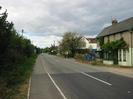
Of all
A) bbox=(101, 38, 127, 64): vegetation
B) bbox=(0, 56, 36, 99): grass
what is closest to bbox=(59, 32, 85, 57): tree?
bbox=(101, 38, 127, 64): vegetation

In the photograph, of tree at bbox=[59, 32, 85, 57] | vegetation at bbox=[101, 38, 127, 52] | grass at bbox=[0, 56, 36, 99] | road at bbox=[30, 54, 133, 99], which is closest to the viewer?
road at bbox=[30, 54, 133, 99]

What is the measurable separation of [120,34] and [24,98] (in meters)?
38.3

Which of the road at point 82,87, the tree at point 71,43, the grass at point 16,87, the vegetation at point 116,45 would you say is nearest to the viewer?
the road at point 82,87

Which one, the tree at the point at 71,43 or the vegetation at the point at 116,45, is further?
the tree at the point at 71,43

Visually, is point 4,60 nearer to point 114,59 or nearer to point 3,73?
point 3,73

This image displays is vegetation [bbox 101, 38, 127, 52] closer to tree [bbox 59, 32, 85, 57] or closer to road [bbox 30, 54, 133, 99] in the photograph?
road [bbox 30, 54, 133, 99]

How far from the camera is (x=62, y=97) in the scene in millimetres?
14867

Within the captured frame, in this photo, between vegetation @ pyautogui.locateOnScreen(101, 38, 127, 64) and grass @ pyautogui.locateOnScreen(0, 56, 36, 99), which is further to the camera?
vegetation @ pyautogui.locateOnScreen(101, 38, 127, 64)

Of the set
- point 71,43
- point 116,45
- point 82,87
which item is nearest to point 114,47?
point 116,45

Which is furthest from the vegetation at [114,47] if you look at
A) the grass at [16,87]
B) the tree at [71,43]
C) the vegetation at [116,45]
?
the tree at [71,43]

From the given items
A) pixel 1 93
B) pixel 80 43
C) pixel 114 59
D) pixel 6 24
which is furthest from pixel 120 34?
pixel 80 43

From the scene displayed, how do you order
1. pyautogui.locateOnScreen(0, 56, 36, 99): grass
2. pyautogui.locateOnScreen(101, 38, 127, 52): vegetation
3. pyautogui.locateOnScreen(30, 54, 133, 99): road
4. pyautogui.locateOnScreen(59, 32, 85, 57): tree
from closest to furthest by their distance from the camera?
1. pyautogui.locateOnScreen(30, 54, 133, 99): road
2. pyautogui.locateOnScreen(0, 56, 36, 99): grass
3. pyautogui.locateOnScreen(101, 38, 127, 52): vegetation
4. pyautogui.locateOnScreen(59, 32, 85, 57): tree

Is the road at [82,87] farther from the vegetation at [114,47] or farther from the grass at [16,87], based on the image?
the vegetation at [114,47]

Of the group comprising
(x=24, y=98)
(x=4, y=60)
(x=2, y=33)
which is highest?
(x=2, y=33)
